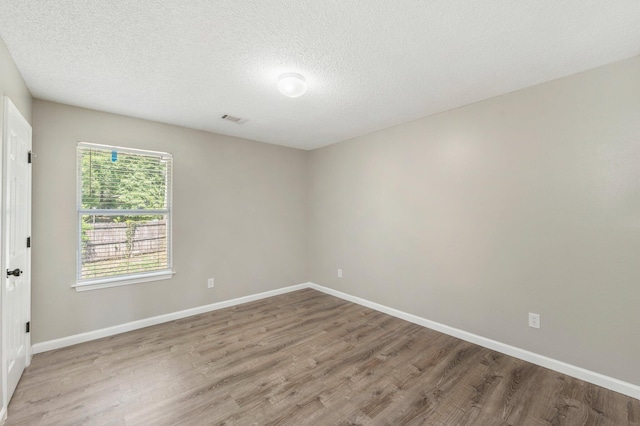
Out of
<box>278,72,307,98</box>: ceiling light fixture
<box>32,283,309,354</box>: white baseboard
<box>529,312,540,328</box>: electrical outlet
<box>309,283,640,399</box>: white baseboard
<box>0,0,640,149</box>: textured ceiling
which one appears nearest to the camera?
<box>0,0,640,149</box>: textured ceiling

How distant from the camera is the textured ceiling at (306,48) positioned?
5.06 ft

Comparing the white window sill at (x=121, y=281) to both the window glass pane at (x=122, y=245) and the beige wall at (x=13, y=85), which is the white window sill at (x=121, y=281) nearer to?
the window glass pane at (x=122, y=245)

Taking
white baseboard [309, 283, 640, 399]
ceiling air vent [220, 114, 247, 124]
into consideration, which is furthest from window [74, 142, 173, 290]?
white baseboard [309, 283, 640, 399]

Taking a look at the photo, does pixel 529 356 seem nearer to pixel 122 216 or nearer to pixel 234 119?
pixel 234 119

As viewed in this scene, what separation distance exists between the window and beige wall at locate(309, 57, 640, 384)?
2.80 meters

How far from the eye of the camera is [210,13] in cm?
156

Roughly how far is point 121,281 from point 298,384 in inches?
93.3

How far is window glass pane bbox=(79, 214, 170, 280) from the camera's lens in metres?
2.93

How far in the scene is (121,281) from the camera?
10.1ft

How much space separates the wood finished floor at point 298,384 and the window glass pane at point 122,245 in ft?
2.45

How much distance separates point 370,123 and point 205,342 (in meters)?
3.22

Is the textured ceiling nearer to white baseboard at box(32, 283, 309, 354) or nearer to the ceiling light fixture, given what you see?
the ceiling light fixture

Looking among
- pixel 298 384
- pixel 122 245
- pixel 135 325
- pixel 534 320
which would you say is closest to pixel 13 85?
pixel 122 245

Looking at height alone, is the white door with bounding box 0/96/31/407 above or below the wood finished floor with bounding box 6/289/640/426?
above
